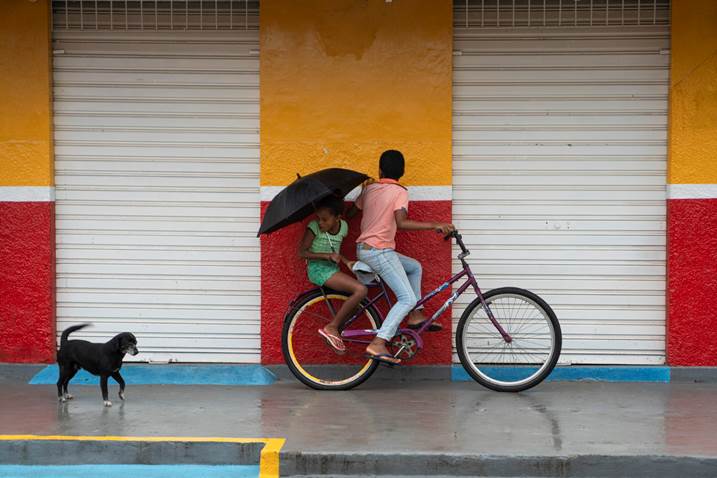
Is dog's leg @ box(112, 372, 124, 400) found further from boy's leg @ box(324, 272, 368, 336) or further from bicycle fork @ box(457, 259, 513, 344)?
bicycle fork @ box(457, 259, 513, 344)

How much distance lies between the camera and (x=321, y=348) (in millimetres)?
8516

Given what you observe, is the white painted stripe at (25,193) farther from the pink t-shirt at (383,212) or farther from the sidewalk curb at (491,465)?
the sidewalk curb at (491,465)

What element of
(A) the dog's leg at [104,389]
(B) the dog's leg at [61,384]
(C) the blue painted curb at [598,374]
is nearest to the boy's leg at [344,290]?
(C) the blue painted curb at [598,374]

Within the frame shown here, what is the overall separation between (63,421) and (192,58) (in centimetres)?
335

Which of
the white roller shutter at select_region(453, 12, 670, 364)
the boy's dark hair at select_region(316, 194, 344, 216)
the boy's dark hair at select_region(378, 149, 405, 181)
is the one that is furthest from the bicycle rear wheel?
the white roller shutter at select_region(453, 12, 670, 364)

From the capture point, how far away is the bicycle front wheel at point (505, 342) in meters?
7.95

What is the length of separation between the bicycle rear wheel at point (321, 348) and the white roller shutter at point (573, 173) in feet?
4.04

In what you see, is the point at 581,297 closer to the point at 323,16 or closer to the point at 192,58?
the point at 323,16

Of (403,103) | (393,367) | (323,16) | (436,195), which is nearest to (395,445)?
(393,367)

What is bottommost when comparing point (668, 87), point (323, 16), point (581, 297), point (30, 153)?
point (581, 297)

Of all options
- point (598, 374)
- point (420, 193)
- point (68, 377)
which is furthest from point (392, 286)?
point (68, 377)

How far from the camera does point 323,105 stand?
27.5 feet

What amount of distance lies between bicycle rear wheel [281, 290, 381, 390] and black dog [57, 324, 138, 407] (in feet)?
4.66

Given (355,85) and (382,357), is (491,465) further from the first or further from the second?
(355,85)
